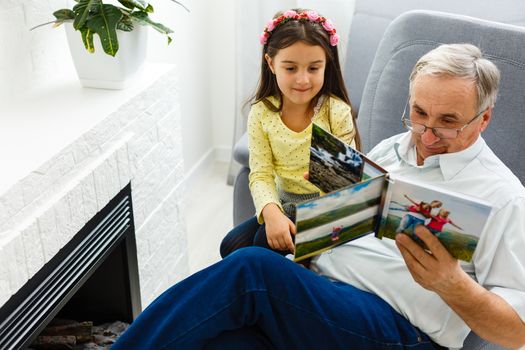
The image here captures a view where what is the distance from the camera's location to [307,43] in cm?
162

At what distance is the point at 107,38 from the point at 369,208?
2.51 ft

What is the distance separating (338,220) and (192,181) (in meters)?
1.81

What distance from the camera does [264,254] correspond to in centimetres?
135

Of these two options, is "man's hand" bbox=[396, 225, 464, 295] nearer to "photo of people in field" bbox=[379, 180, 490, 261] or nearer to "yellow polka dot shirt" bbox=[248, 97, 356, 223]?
"photo of people in field" bbox=[379, 180, 490, 261]

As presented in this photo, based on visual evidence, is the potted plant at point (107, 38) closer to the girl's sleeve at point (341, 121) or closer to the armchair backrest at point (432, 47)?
Answer: the girl's sleeve at point (341, 121)

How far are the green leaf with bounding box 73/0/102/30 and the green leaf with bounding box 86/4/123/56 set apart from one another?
0.01m

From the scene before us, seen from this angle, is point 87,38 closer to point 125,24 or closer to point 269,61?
point 125,24

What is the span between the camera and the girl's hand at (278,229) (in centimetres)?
159

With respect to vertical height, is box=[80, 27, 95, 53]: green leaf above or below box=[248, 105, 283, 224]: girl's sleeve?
above

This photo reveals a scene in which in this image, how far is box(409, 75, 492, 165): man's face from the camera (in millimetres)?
1276

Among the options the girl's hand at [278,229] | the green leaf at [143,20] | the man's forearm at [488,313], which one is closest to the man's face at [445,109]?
the man's forearm at [488,313]

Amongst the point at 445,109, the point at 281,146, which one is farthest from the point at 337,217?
the point at 281,146

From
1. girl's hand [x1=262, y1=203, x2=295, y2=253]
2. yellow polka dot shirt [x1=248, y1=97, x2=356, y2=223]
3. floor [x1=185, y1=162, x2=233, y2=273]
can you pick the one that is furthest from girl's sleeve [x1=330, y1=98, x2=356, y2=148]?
floor [x1=185, y1=162, x2=233, y2=273]

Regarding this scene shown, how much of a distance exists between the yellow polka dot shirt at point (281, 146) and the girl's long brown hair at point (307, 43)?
0.09ft
